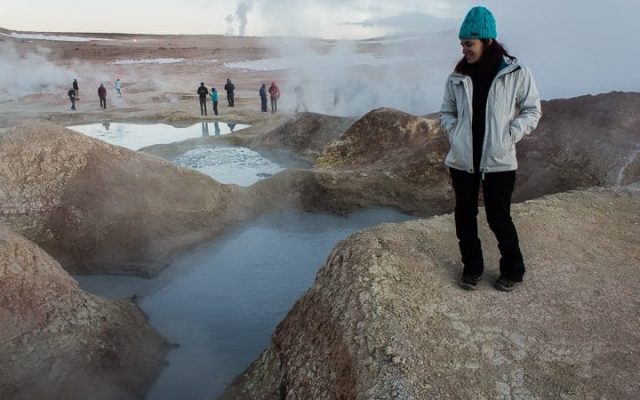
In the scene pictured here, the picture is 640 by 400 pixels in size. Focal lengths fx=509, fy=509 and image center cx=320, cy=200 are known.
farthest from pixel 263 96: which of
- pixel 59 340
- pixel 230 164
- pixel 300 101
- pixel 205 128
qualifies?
pixel 59 340

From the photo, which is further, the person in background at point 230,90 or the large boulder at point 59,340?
the person in background at point 230,90

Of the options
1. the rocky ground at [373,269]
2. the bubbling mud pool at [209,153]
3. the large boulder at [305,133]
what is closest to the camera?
the rocky ground at [373,269]

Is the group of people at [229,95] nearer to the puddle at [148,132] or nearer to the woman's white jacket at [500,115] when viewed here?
the puddle at [148,132]

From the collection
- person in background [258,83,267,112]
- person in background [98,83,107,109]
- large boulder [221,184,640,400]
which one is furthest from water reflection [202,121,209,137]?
large boulder [221,184,640,400]

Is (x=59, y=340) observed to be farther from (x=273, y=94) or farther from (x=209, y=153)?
(x=273, y=94)

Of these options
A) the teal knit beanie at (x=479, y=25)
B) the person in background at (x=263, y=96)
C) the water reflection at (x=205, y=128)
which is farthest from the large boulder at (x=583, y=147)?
the person in background at (x=263, y=96)

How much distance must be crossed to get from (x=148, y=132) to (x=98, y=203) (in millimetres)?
10235

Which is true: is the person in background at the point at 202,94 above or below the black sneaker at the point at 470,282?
above

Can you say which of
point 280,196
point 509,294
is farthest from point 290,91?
point 509,294

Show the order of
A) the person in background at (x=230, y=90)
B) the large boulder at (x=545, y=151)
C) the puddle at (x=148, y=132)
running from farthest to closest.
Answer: the person in background at (x=230, y=90), the puddle at (x=148, y=132), the large boulder at (x=545, y=151)

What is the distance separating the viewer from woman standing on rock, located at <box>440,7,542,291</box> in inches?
108

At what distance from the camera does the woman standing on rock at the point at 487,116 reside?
274 cm

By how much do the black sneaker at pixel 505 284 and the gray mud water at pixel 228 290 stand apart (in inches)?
97.0

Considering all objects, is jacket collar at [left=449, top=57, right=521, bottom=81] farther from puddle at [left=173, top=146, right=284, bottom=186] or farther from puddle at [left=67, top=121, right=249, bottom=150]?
puddle at [left=67, top=121, right=249, bottom=150]
